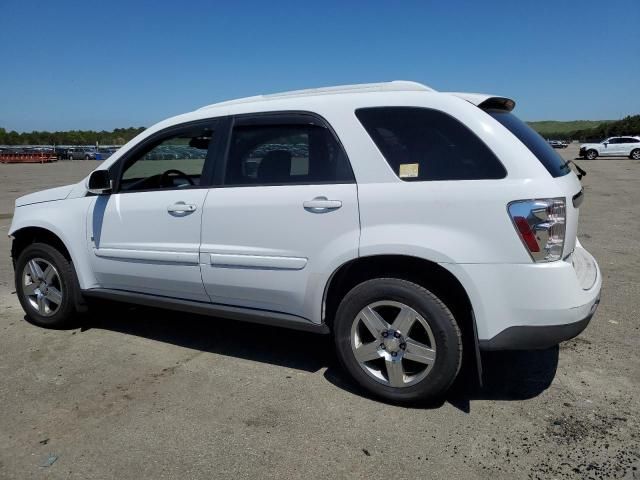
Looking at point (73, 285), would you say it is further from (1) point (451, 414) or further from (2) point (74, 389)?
(1) point (451, 414)

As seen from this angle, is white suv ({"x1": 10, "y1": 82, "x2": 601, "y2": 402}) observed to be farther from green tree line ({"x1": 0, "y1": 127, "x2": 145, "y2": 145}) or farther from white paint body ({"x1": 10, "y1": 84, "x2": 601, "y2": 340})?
green tree line ({"x1": 0, "y1": 127, "x2": 145, "y2": 145})

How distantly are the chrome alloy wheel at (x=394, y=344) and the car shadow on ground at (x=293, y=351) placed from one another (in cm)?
22

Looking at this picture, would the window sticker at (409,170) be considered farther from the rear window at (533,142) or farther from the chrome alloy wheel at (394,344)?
the chrome alloy wheel at (394,344)

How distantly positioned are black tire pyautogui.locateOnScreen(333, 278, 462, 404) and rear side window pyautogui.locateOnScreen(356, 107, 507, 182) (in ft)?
2.15

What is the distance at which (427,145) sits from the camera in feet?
9.75

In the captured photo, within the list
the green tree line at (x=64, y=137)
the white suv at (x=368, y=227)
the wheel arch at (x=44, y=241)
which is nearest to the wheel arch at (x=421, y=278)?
the white suv at (x=368, y=227)

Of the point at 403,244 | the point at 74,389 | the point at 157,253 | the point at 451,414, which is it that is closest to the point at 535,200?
the point at 403,244

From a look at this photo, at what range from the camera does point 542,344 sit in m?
2.78

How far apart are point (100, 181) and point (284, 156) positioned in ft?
5.07

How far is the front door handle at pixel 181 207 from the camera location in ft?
11.7

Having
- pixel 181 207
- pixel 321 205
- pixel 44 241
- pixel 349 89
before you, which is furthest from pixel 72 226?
pixel 349 89

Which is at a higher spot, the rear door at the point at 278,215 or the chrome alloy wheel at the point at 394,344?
the rear door at the point at 278,215

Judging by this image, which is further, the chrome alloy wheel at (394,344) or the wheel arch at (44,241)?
the wheel arch at (44,241)

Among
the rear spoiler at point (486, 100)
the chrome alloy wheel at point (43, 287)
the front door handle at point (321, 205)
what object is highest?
the rear spoiler at point (486, 100)
